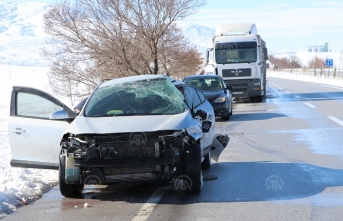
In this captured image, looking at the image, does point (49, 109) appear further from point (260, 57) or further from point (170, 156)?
point (260, 57)

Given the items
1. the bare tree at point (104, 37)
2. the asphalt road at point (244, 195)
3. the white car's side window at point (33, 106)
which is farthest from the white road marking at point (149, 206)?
the bare tree at point (104, 37)

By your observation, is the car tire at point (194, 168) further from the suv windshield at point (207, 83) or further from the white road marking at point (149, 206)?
the suv windshield at point (207, 83)

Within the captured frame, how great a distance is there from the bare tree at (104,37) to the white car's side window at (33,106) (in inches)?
653

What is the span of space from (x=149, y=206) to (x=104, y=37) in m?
18.7

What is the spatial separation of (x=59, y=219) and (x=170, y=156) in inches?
62.0

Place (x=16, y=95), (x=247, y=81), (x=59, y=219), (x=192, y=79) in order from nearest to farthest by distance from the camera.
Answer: (x=59, y=219) < (x=16, y=95) < (x=192, y=79) < (x=247, y=81)

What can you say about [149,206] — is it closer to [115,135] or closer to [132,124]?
[115,135]

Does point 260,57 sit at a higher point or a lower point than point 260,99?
higher

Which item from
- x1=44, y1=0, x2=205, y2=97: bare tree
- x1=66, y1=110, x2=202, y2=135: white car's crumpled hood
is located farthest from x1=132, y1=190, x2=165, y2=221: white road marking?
x1=44, y1=0, x2=205, y2=97: bare tree

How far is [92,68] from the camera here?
84.0 feet

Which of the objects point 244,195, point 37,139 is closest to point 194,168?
point 244,195

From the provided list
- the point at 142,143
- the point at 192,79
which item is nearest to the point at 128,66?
the point at 192,79

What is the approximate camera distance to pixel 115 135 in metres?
7.25

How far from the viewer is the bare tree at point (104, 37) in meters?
25.2
